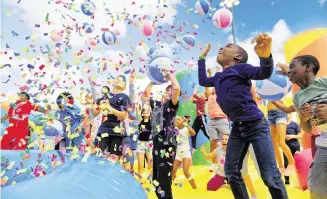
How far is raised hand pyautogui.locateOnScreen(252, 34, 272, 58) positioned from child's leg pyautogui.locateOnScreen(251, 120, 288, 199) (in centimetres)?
48

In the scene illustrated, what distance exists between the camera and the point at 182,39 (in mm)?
4043

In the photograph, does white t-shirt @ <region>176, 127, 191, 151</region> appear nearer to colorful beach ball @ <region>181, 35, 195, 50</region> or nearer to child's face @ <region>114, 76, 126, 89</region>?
child's face @ <region>114, 76, 126, 89</region>

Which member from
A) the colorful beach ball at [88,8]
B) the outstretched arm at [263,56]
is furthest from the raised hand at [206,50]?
the colorful beach ball at [88,8]

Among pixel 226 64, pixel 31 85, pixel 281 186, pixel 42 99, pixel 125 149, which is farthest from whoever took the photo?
pixel 125 149

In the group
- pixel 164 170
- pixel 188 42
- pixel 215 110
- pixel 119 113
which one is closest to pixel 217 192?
pixel 215 110

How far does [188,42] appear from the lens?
405 centimetres

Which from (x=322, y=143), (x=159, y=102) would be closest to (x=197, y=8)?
(x=159, y=102)

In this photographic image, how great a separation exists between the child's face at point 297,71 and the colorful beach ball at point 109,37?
1.99 metres

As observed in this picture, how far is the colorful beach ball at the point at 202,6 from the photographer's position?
3846 mm

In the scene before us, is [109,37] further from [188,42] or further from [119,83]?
[188,42]

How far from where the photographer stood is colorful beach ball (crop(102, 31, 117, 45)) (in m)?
4.02

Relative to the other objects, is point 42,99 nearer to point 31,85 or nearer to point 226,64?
point 31,85

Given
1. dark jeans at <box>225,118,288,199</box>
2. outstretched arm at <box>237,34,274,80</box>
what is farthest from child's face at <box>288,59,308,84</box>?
dark jeans at <box>225,118,288,199</box>

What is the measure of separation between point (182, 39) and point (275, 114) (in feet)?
5.19
